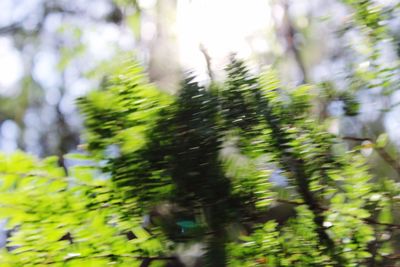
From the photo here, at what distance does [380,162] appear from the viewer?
1.48 meters

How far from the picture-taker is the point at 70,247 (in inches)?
44.1

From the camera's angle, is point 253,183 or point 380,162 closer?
point 253,183

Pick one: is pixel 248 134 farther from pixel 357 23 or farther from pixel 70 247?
pixel 357 23

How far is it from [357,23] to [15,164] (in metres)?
1.08

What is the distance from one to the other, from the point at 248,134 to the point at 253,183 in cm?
11

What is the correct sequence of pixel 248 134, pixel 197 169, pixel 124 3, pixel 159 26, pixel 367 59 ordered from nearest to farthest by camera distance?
1. pixel 197 169
2. pixel 248 134
3. pixel 367 59
4. pixel 159 26
5. pixel 124 3

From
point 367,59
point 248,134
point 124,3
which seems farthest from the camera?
point 124,3

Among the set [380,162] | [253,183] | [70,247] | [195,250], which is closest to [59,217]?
[70,247]

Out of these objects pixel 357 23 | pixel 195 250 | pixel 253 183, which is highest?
pixel 357 23

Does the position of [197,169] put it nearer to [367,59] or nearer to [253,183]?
[253,183]

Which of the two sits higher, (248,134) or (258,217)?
(248,134)

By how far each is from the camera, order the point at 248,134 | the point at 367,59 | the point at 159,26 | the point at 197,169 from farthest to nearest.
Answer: the point at 159,26, the point at 367,59, the point at 248,134, the point at 197,169

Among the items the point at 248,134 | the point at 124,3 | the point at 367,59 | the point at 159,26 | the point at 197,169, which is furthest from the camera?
the point at 124,3

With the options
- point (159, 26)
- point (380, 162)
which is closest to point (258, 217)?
point (380, 162)
